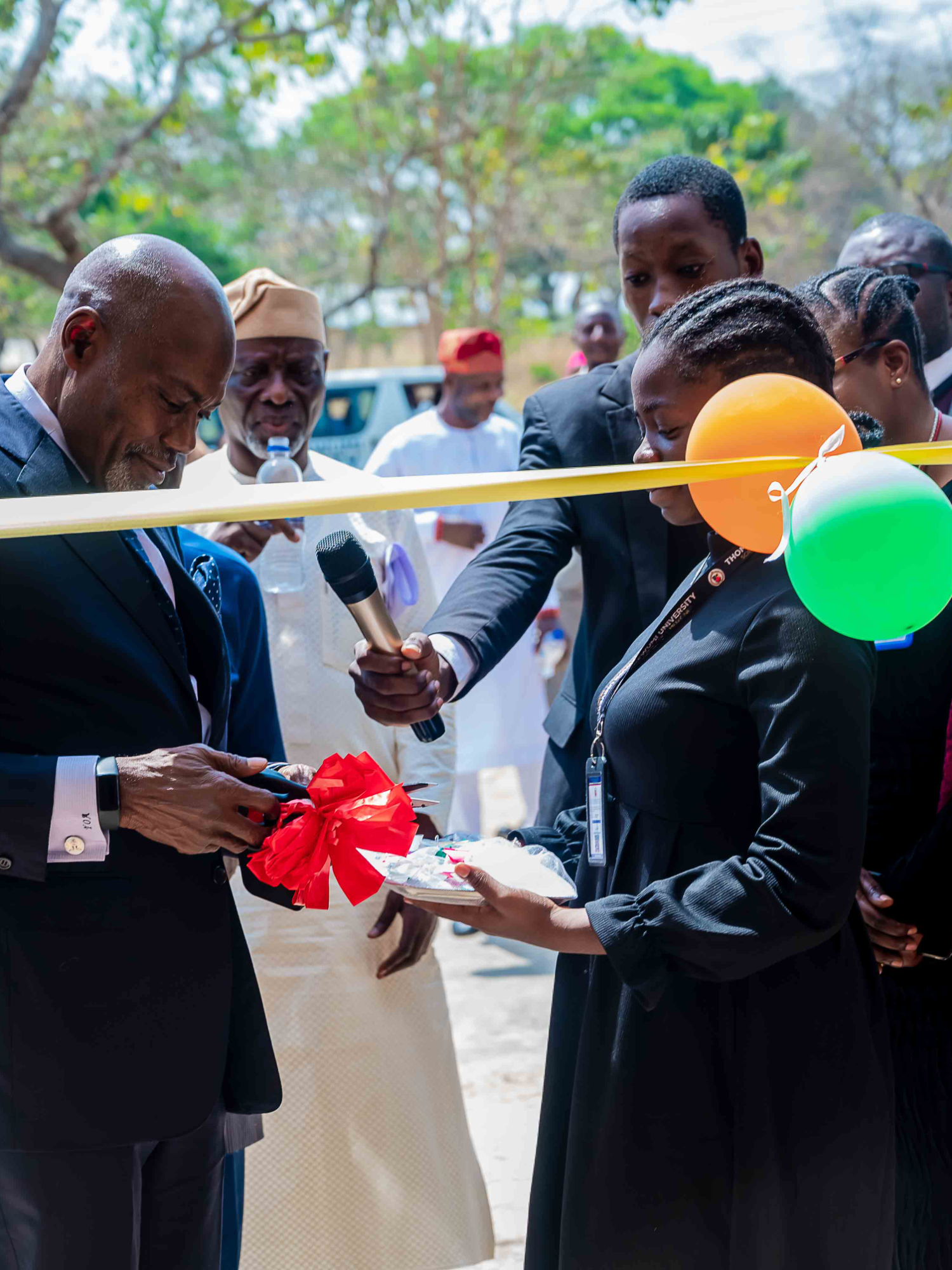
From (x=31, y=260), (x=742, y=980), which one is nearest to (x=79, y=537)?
(x=742, y=980)

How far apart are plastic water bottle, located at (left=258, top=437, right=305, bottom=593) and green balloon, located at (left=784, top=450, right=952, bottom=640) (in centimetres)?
188

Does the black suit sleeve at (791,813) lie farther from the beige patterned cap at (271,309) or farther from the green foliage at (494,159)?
the green foliage at (494,159)

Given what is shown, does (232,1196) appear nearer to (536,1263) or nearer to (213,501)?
(536,1263)

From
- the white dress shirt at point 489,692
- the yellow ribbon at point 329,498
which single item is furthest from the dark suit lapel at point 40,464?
the white dress shirt at point 489,692

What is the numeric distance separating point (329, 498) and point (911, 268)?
2.46 metres

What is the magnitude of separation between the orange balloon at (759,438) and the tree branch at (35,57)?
8.98m

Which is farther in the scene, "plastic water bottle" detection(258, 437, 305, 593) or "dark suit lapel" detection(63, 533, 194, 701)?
"plastic water bottle" detection(258, 437, 305, 593)

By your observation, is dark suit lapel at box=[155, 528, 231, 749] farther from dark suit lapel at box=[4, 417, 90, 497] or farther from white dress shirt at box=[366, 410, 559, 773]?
white dress shirt at box=[366, 410, 559, 773]

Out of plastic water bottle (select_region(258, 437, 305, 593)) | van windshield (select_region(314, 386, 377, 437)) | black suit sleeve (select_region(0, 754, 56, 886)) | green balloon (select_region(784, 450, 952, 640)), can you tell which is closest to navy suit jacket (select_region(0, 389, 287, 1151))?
black suit sleeve (select_region(0, 754, 56, 886))

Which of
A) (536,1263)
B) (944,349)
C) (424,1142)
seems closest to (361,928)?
(424,1142)

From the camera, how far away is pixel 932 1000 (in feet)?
7.51

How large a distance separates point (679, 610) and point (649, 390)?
32cm

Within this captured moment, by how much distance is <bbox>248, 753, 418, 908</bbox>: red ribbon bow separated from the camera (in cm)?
186

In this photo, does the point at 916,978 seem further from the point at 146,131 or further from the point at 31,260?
the point at 146,131
